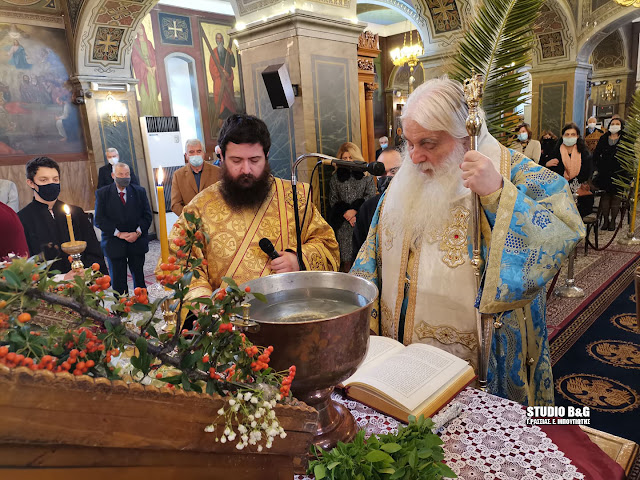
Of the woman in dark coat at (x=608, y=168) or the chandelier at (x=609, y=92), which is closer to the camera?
the woman in dark coat at (x=608, y=168)

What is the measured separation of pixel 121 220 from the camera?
507 centimetres

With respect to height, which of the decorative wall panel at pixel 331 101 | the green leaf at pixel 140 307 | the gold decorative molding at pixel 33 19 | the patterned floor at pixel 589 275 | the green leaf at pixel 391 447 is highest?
the gold decorative molding at pixel 33 19

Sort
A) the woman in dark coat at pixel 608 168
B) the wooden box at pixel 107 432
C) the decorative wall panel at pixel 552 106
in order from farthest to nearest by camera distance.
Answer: the decorative wall panel at pixel 552 106, the woman in dark coat at pixel 608 168, the wooden box at pixel 107 432

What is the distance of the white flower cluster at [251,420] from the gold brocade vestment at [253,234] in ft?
4.90

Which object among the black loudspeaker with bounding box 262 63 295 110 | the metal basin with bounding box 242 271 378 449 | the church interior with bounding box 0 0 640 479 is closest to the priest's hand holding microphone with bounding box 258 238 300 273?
the church interior with bounding box 0 0 640 479

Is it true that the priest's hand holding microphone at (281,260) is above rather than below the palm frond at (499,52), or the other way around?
below

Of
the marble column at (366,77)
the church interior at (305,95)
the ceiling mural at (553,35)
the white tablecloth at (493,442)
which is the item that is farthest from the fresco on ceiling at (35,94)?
the ceiling mural at (553,35)

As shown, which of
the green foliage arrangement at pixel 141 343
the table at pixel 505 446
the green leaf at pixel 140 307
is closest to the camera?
the green foliage arrangement at pixel 141 343

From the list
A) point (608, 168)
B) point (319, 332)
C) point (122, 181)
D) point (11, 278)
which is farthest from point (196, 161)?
point (608, 168)

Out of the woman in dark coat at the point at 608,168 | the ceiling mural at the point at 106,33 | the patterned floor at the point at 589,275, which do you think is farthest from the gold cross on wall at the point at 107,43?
the woman in dark coat at the point at 608,168

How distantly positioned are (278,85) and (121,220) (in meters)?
2.21

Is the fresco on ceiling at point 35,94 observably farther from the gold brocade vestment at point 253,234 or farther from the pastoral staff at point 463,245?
the pastoral staff at point 463,245

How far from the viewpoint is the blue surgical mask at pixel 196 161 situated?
540cm

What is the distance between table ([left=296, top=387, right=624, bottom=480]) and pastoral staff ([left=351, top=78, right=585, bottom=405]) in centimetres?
52
